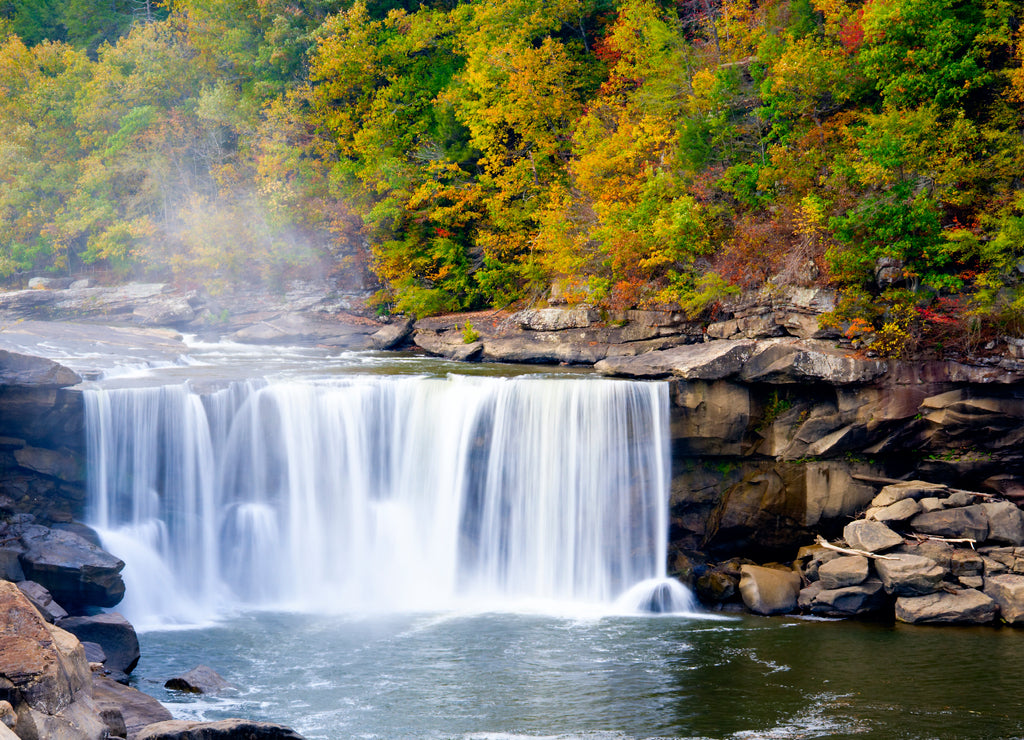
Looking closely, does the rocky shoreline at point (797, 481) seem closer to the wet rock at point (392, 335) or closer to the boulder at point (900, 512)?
the boulder at point (900, 512)

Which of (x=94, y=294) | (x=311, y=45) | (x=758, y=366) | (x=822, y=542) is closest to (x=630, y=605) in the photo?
(x=822, y=542)

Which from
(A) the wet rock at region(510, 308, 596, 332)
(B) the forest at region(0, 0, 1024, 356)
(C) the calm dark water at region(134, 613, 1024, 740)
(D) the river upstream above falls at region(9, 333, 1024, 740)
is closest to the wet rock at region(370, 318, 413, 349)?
(B) the forest at region(0, 0, 1024, 356)

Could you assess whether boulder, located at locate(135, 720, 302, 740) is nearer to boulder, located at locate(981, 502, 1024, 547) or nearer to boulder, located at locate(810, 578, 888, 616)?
boulder, located at locate(810, 578, 888, 616)

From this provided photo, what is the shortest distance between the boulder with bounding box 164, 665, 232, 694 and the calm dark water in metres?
0.28

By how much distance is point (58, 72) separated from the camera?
1713 inches

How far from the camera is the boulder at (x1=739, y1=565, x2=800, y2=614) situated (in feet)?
52.3

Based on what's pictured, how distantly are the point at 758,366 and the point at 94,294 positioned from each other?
2748 centimetres

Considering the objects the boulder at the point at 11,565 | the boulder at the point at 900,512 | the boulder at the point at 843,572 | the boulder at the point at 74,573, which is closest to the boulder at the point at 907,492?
the boulder at the point at 900,512

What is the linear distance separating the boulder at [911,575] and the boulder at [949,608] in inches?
6.3

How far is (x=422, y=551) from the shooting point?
60.7 ft

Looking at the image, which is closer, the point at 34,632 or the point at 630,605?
the point at 34,632

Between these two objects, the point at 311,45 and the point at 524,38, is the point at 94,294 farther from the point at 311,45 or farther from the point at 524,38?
the point at 524,38

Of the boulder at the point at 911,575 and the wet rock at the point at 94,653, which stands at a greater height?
the boulder at the point at 911,575

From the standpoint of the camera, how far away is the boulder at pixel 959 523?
15.9 metres
